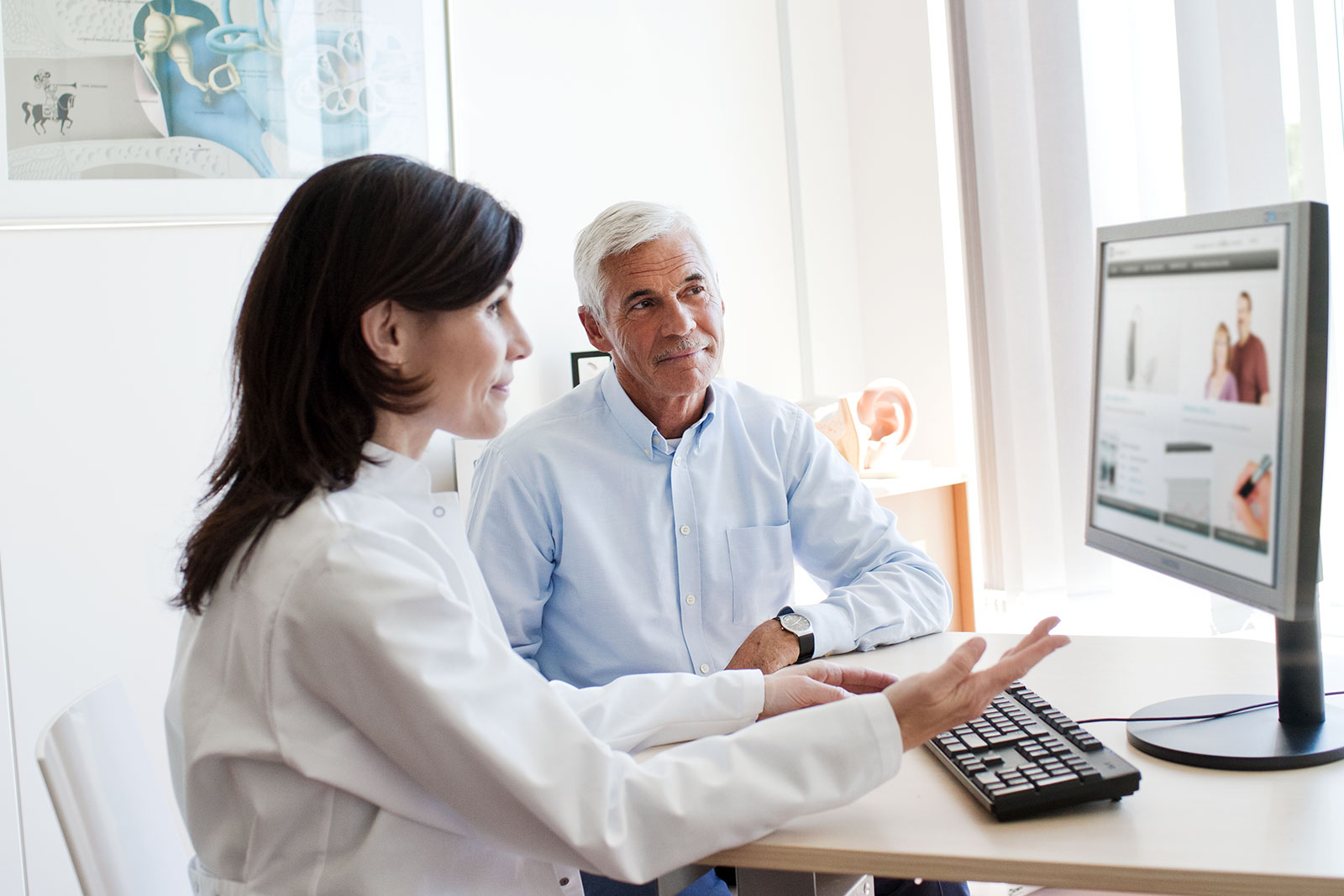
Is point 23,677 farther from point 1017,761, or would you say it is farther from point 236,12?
point 1017,761

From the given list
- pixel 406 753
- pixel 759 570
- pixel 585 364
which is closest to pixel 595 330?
pixel 759 570

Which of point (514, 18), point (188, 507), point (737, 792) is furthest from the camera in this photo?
point (514, 18)

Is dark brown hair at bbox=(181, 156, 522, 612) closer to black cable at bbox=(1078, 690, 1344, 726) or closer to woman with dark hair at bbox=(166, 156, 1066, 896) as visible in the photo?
woman with dark hair at bbox=(166, 156, 1066, 896)

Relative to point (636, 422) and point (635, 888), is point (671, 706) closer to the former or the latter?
point (635, 888)

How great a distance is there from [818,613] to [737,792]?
0.59 metres

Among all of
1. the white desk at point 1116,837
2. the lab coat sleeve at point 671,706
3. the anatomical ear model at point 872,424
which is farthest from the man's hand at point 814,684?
the anatomical ear model at point 872,424

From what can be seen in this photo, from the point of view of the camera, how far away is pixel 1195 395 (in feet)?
3.57

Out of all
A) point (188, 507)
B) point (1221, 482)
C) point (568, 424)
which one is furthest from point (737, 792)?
point (188, 507)

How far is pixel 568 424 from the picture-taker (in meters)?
1.83

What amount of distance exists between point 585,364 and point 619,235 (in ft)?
2.90

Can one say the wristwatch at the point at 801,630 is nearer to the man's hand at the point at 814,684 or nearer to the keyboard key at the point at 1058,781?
the man's hand at the point at 814,684

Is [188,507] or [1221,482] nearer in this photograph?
[1221,482]

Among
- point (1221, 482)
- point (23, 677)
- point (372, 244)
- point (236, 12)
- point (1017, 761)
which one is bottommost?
point (23, 677)

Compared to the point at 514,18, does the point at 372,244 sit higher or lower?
lower
